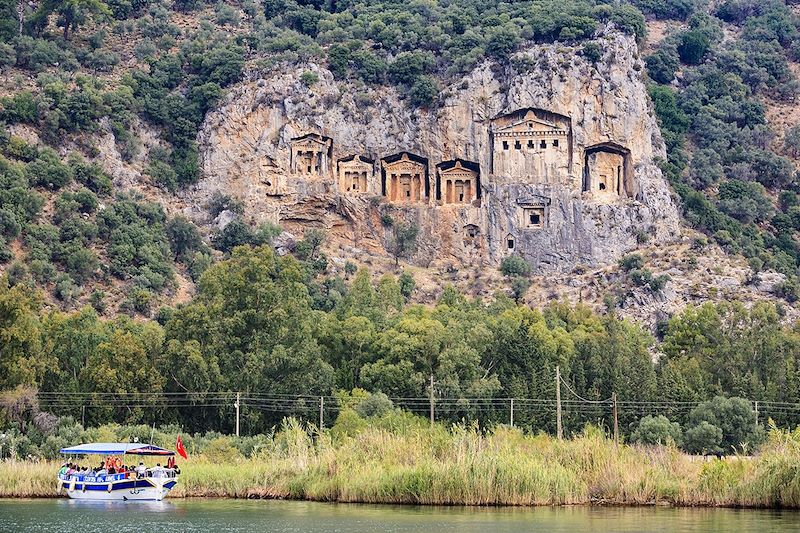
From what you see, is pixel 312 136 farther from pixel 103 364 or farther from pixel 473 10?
pixel 103 364

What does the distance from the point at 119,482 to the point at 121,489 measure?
270 mm

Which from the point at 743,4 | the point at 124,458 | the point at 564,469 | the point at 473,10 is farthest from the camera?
the point at 743,4

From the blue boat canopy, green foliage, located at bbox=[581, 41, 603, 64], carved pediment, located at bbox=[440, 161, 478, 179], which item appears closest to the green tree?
carved pediment, located at bbox=[440, 161, 478, 179]

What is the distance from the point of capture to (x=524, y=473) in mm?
58594

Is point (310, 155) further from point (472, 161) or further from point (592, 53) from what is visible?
point (592, 53)

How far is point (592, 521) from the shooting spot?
5409 cm

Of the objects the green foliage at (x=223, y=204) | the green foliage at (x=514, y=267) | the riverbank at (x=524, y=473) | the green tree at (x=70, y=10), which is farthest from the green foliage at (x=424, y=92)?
the riverbank at (x=524, y=473)

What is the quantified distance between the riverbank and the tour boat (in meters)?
4.37

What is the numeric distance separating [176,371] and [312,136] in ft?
148

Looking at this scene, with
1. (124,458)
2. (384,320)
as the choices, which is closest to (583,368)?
(384,320)

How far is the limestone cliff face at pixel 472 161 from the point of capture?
121188 mm

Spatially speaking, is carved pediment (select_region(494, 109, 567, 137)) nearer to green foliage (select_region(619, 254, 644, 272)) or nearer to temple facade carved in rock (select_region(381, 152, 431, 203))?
temple facade carved in rock (select_region(381, 152, 431, 203))

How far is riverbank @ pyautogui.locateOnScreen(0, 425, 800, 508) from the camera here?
57812 mm

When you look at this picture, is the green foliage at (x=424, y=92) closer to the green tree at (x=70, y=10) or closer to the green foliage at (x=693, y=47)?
the green tree at (x=70, y=10)
